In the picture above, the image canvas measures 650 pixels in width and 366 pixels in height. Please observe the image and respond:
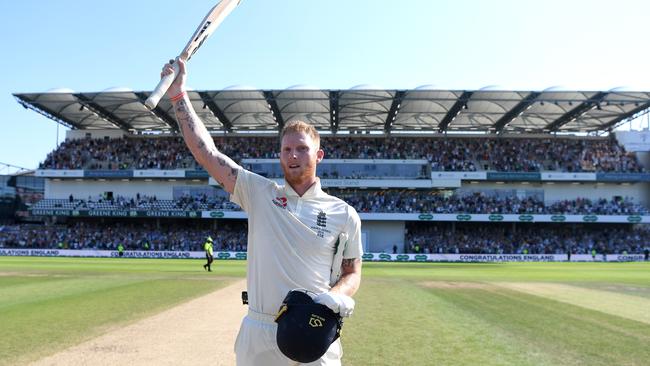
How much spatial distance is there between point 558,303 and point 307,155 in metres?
13.8

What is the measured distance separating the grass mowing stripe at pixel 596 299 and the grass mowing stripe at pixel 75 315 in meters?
10.8

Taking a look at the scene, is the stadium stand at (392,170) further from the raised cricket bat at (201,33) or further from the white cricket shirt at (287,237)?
the white cricket shirt at (287,237)

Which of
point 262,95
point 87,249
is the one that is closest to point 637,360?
point 262,95

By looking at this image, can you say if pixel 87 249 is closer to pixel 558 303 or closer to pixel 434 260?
pixel 434 260

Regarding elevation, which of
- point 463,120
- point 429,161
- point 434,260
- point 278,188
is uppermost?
point 463,120

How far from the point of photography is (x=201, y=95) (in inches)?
2044

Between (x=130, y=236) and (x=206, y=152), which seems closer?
(x=206, y=152)

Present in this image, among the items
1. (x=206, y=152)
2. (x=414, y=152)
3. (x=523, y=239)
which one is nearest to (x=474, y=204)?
(x=523, y=239)

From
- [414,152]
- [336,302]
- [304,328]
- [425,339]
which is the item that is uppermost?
[414,152]

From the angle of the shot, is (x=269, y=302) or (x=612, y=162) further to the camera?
(x=612, y=162)

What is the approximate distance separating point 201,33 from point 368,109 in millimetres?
51778

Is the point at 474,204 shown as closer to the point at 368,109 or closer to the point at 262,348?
the point at 368,109

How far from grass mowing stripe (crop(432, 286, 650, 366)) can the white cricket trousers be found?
5.83 metres

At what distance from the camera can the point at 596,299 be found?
1628 cm
